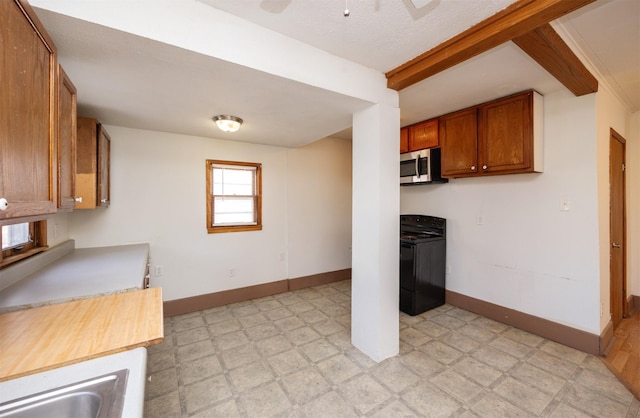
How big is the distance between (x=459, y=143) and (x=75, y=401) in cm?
366

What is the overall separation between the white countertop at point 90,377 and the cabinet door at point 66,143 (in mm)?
805

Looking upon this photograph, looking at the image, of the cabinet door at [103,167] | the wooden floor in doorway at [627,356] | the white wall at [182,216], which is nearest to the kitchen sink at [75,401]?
the cabinet door at [103,167]

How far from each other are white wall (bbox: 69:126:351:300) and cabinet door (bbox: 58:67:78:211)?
159cm

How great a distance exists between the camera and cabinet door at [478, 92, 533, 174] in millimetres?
2617

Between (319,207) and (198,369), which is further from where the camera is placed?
(319,207)

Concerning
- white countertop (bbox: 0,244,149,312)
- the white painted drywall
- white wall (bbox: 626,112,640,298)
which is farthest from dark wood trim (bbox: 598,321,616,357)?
white countertop (bbox: 0,244,149,312)

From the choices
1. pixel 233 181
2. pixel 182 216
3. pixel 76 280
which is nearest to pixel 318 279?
pixel 233 181

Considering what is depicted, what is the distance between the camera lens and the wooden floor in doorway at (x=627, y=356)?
80.7 inches

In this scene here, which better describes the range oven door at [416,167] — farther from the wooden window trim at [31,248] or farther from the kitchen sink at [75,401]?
the wooden window trim at [31,248]

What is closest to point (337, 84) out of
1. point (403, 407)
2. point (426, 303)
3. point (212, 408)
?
point (403, 407)

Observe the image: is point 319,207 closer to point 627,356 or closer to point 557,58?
point 557,58

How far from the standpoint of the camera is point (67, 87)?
4.98 feet

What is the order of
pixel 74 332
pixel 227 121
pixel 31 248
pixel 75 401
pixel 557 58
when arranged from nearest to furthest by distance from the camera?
pixel 75 401 → pixel 74 332 → pixel 557 58 → pixel 31 248 → pixel 227 121

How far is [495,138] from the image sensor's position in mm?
2828
